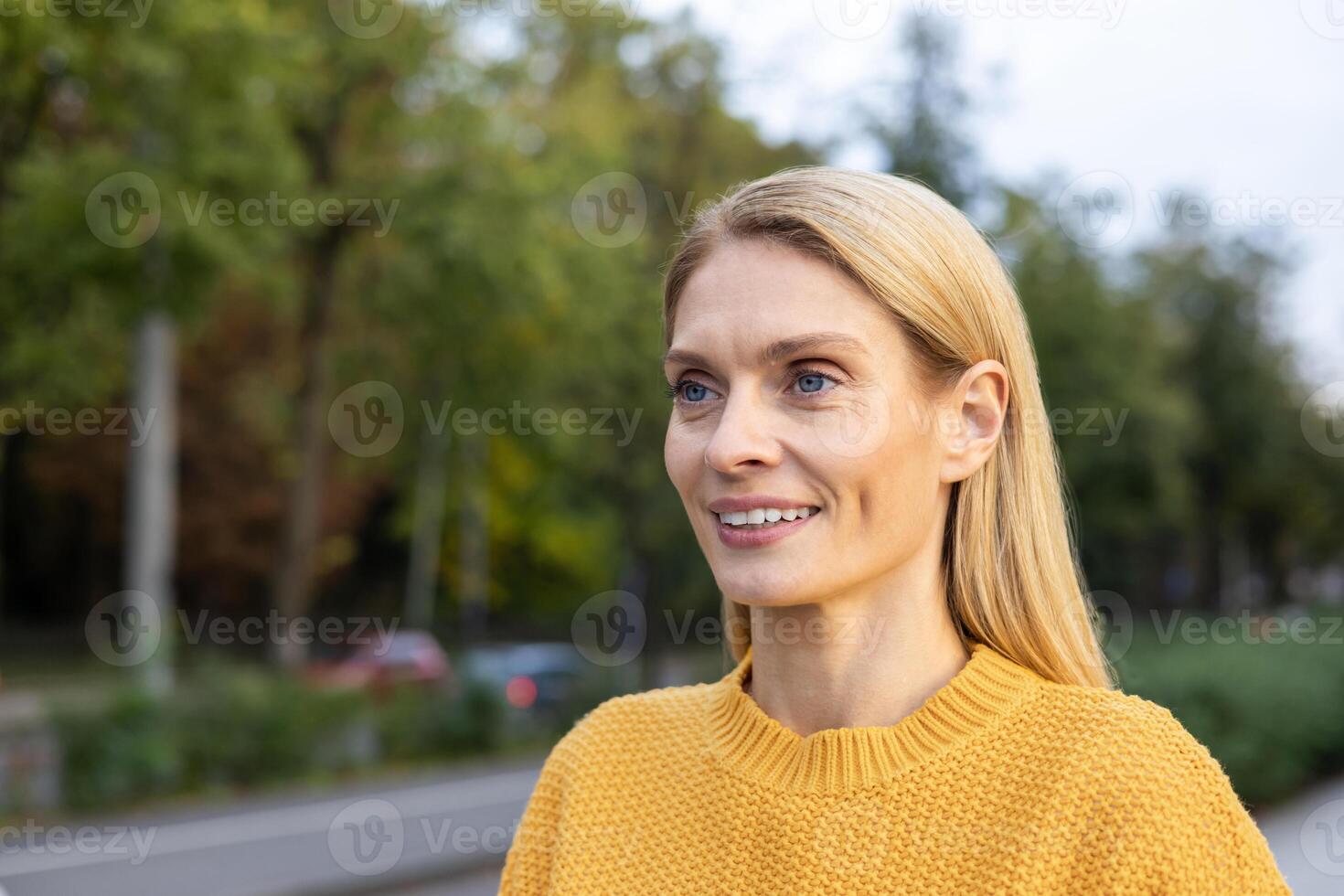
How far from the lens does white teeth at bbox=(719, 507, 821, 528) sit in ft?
5.63

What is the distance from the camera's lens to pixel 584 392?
1947 centimetres

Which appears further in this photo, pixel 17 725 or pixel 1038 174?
pixel 1038 174

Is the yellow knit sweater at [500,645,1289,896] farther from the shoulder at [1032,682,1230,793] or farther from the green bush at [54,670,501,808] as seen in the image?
the green bush at [54,670,501,808]

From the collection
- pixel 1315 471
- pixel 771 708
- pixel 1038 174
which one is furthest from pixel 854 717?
pixel 1315 471

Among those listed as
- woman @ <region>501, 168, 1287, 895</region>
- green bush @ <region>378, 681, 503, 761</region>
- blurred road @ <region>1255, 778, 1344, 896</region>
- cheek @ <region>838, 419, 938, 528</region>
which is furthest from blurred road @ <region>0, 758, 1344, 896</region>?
cheek @ <region>838, 419, 938, 528</region>

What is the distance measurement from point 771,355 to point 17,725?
1347 cm

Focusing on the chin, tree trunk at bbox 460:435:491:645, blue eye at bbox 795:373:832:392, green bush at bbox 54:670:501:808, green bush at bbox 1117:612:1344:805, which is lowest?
tree trunk at bbox 460:435:491:645

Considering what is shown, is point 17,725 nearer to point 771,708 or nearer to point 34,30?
point 34,30

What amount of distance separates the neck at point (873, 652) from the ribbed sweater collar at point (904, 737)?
3 cm

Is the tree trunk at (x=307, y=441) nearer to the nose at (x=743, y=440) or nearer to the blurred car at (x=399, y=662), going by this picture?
the blurred car at (x=399, y=662)

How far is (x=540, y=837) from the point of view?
2.09 meters

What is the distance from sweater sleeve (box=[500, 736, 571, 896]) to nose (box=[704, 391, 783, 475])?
61 cm

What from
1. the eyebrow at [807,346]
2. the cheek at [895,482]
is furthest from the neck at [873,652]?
the eyebrow at [807,346]

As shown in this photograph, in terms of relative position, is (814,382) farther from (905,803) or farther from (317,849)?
(317,849)
